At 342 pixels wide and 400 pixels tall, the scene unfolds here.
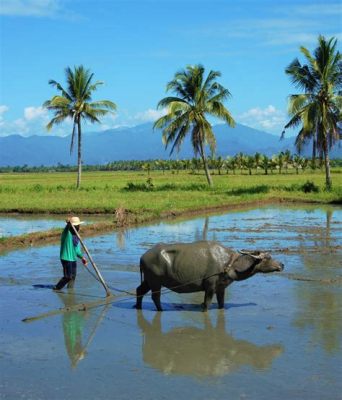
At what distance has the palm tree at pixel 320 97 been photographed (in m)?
30.0

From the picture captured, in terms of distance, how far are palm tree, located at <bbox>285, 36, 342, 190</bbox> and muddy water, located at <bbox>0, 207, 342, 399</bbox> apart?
18.9 m

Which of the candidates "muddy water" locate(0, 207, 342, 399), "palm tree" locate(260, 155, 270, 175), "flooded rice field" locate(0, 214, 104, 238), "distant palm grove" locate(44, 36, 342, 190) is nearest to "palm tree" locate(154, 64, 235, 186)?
"distant palm grove" locate(44, 36, 342, 190)

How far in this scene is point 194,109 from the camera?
34.1 metres

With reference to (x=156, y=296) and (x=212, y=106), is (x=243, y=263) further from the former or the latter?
(x=212, y=106)

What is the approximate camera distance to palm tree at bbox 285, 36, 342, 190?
30000 mm

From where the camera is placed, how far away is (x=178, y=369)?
20.1 ft

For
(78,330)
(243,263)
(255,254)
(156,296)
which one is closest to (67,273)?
(156,296)

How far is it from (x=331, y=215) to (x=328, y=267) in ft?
37.6

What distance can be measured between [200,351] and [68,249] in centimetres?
379

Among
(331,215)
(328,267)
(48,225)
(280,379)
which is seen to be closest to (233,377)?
(280,379)

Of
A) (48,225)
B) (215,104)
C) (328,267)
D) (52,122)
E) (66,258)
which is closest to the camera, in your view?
(66,258)

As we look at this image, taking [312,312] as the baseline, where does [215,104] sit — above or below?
above

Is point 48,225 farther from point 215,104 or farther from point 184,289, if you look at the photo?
point 215,104

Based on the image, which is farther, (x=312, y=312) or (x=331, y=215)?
(x=331, y=215)
